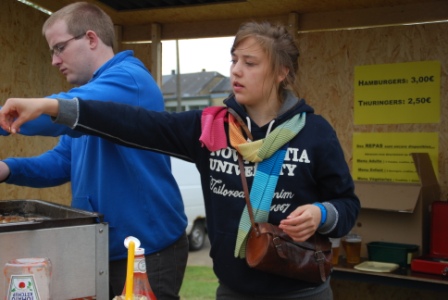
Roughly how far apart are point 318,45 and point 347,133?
670 millimetres

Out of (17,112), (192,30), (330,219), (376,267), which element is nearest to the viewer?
(17,112)

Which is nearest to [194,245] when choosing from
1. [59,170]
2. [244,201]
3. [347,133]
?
[347,133]

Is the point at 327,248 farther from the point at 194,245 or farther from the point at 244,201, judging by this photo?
the point at 194,245

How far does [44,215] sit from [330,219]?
40.9 inches

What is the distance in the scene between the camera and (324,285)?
200cm

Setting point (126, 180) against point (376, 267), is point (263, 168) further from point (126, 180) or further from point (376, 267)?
point (376, 267)

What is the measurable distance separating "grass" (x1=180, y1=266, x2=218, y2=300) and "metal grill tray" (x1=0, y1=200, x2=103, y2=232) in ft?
17.1

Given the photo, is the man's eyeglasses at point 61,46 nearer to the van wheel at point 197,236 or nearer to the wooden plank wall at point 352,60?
the wooden plank wall at point 352,60

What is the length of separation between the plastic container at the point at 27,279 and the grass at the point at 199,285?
5.89 m

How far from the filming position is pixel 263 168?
184 centimetres

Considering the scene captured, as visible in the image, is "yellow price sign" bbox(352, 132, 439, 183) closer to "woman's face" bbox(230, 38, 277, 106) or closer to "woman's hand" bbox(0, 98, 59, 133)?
"woman's face" bbox(230, 38, 277, 106)

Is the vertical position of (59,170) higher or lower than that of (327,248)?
higher

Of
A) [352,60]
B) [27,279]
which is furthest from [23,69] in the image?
[27,279]

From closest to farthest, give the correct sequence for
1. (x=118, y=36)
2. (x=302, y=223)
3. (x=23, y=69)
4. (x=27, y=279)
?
(x=27, y=279) < (x=302, y=223) < (x=23, y=69) < (x=118, y=36)
